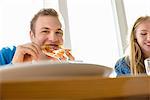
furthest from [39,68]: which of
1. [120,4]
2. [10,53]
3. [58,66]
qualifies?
[120,4]

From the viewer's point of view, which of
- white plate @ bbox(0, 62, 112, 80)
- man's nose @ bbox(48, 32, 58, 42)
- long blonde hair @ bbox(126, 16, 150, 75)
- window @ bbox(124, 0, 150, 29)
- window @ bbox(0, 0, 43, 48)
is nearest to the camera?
white plate @ bbox(0, 62, 112, 80)

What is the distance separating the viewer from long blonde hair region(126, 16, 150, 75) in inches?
58.6

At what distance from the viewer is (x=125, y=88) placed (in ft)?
0.95

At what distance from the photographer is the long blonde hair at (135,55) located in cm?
149

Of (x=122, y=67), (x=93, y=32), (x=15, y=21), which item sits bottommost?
(x=122, y=67)

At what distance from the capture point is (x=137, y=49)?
5.44 feet

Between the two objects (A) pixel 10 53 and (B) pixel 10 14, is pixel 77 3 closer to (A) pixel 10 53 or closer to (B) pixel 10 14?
(B) pixel 10 14

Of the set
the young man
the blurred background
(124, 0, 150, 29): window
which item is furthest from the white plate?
(124, 0, 150, 29): window

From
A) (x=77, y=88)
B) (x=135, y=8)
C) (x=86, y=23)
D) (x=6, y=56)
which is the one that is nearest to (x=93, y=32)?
(x=86, y=23)

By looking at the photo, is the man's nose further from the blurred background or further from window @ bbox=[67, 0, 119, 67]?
window @ bbox=[67, 0, 119, 67]

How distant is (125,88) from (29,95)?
0.11m

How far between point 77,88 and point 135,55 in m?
1.38

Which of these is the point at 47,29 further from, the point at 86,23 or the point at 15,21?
the point at 86,23

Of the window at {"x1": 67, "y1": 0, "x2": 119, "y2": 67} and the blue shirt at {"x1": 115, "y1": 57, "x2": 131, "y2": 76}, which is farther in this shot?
the window at {"x1": 67, "y1": 0, "x2": 119, "y2": 67}
